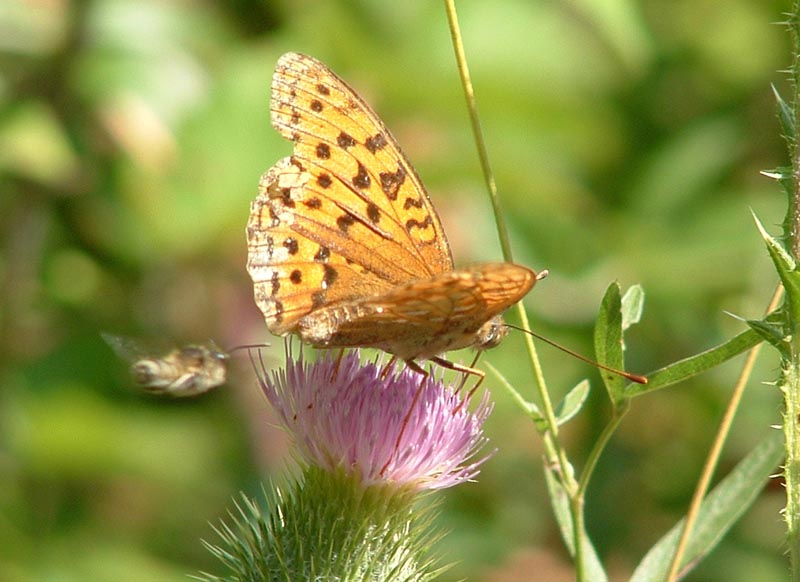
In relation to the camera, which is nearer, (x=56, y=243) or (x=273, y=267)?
(x=273, y=267)

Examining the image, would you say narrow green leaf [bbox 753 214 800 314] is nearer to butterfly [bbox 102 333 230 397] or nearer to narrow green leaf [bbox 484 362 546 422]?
narrow green leaf [bbox 484 362 546 422]

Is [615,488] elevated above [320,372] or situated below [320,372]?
below

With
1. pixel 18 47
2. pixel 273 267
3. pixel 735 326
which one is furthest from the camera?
pixel 735 326

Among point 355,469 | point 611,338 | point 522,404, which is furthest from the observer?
point 355,469

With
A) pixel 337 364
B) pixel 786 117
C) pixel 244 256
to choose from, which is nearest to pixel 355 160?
pixel 337 364

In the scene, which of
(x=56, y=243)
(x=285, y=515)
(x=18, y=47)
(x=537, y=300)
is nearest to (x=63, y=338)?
(x=56, y=243)

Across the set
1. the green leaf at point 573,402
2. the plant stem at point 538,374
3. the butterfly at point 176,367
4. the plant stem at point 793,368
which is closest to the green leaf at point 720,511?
the plant stem at point 538,374

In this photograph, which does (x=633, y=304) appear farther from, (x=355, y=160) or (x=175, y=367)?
(x=175, y=367)

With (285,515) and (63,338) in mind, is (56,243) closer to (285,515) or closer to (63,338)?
(63,338)
